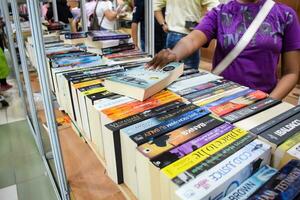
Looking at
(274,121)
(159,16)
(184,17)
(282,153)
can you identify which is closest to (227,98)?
(274,121)

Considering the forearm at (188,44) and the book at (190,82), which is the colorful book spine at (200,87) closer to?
the book at (190,82)

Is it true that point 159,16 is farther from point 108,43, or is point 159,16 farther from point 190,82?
point 190,82

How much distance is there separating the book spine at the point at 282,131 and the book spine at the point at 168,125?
0.49 ft

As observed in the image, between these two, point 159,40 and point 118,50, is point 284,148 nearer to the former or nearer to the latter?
point 118,50

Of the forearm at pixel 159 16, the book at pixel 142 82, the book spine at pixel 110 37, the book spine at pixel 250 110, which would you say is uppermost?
the forearm at pixel 159 16

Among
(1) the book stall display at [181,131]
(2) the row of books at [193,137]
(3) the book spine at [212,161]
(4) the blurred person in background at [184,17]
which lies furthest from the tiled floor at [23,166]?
(3) the book spine at [212,161]

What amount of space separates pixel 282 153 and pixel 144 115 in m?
0.31

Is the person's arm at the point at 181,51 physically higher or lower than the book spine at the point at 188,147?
higher

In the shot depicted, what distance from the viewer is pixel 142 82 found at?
75 centimetres

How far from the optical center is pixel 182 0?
6.35ft

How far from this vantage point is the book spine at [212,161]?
43 centimetres

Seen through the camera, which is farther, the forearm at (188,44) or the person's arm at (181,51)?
the forearm at (188,44)

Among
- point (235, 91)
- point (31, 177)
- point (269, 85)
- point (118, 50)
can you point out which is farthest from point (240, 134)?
Answer: point (31, 177)

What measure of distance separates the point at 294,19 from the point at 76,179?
1311 millimetres
